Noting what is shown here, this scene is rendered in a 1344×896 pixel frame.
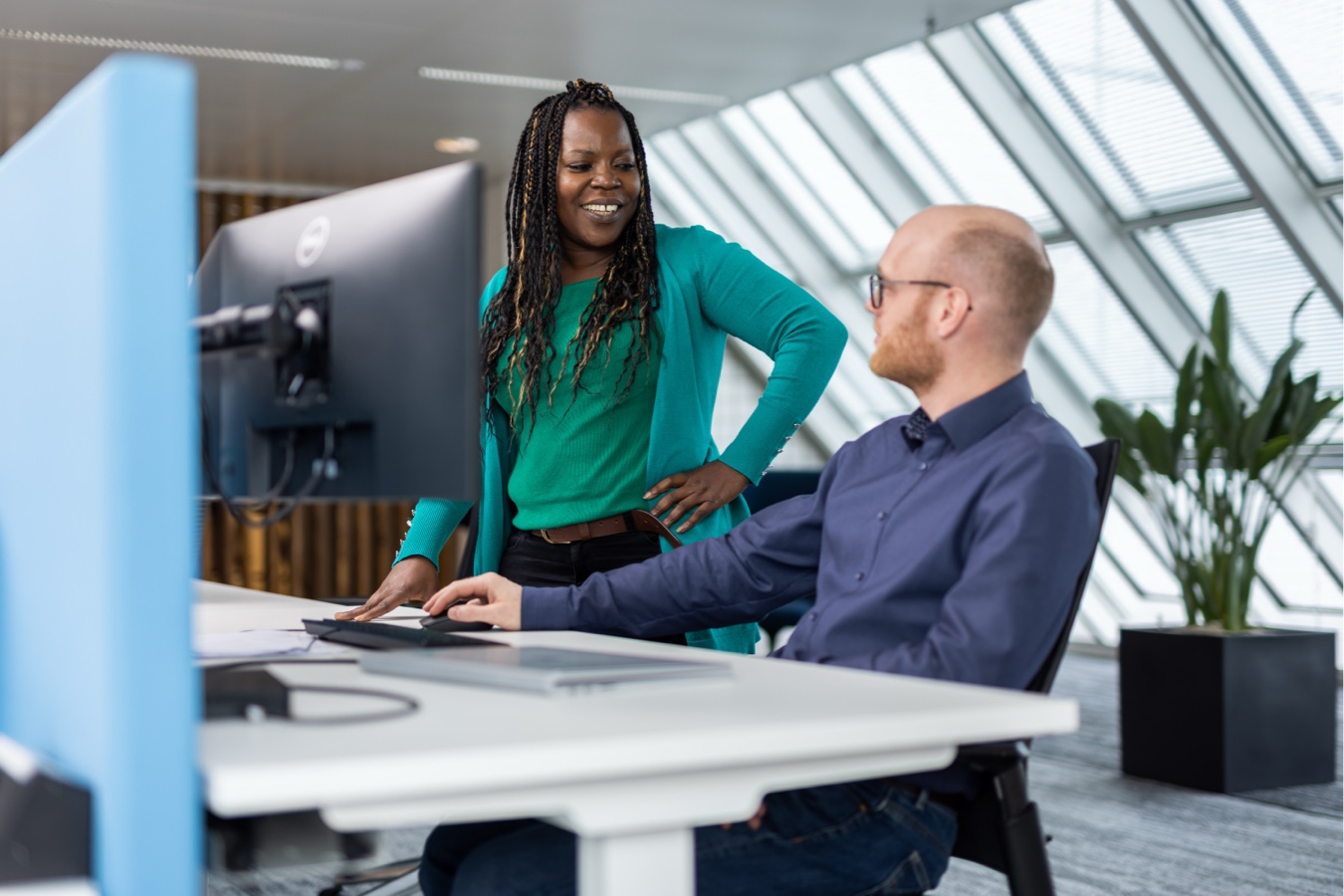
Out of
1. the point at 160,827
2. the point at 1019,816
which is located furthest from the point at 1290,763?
the point at 160,827

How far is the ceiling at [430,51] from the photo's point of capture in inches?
212

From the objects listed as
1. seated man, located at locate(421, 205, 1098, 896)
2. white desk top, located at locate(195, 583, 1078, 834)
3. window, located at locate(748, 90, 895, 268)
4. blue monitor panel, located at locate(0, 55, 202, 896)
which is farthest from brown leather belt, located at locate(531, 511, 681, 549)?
window, located at locate(748, 90, 895, 268)

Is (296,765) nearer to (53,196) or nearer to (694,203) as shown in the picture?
(53,196)

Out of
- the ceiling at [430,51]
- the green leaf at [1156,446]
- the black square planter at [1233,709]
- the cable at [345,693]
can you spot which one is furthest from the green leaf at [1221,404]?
the cable at [345,693]

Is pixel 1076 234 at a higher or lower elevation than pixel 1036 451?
higher

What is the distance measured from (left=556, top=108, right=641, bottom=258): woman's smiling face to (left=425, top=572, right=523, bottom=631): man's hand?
66 cm

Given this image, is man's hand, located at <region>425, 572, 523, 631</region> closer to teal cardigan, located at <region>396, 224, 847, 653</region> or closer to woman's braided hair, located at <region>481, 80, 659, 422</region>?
teal cardigan, located at <region>396, 224, 847, 653</region>

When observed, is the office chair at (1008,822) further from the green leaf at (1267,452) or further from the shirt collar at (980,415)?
the green leaf at (1267,452)

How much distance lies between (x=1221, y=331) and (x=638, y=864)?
154 inches

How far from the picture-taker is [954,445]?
5.10 feet

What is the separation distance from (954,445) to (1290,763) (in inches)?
129

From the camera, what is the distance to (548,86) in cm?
648

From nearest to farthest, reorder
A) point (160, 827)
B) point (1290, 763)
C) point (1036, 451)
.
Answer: point (160, 827) → point (1036, 451) → point (1290, 763)

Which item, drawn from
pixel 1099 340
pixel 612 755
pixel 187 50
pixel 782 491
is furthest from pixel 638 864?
pixel 1099 340
